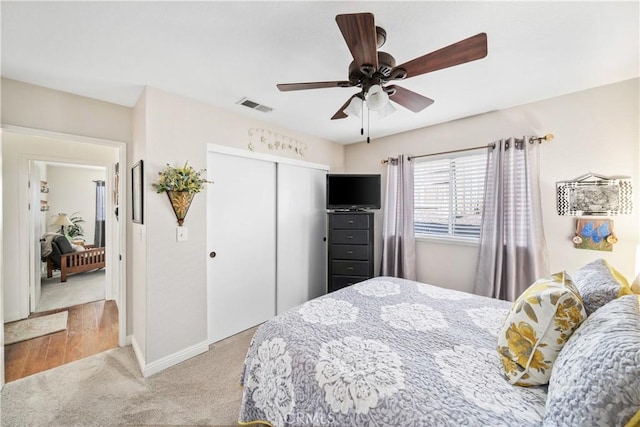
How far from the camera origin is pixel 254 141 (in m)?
2.86

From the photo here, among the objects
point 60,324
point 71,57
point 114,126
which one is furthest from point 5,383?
point 71,57

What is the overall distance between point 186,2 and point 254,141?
1.62 metres

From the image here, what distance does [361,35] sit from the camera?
111 centimetres

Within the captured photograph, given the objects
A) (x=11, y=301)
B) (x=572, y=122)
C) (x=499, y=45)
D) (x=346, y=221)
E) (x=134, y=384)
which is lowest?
(x=134, y=384)

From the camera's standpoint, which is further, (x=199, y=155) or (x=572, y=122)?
(x=199, y=155)

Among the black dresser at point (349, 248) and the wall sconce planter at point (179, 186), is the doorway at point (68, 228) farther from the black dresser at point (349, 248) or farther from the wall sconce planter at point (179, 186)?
the black dresser at point (349, 248)

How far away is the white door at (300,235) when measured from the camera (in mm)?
3262

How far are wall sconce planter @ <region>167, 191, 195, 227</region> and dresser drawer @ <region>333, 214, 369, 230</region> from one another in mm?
1699

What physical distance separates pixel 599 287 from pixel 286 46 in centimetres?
207

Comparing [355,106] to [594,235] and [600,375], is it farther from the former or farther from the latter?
[594,235]

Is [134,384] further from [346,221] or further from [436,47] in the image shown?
[436,47]

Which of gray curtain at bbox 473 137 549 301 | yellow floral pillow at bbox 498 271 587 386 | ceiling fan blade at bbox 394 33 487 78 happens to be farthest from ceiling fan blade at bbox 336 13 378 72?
gray curtain at bbox 473 137 549 301

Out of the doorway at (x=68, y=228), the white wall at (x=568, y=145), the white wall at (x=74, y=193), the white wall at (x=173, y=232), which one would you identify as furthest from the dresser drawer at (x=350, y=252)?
the white wall at (x=74, y=193)

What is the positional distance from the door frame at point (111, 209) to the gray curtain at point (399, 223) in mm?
2927
